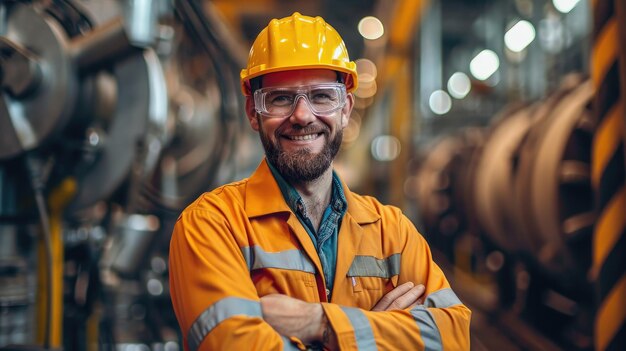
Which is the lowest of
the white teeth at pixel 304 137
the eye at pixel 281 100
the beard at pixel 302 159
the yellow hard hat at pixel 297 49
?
the beard at pixel 302 159

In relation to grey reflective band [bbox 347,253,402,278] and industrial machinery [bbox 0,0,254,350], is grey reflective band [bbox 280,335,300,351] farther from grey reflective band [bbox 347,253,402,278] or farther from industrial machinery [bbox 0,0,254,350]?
industrial machinery [bbox 0,0,254,350]

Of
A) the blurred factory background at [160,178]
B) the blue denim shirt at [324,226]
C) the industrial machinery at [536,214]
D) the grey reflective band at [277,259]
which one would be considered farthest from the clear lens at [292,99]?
the industrial machinery at [536,214]

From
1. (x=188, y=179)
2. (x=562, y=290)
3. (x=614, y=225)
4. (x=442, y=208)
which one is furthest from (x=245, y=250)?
(x=442, y=208)

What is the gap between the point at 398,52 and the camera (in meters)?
8.96

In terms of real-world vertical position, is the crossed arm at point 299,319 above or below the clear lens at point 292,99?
below

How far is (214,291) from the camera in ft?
3.66

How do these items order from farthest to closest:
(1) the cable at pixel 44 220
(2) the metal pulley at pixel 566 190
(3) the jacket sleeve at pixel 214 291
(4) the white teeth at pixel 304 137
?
(2) the metal pulley at pixel 566 190, (1) the cable at pixel 44 220, (4) the white teeth at pixel 304 137, (3) the jacket sleeve at pixel 214 291

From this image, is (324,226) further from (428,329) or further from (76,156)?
(76,156)

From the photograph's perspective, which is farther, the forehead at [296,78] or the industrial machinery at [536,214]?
the industrial machinery at [536,214]

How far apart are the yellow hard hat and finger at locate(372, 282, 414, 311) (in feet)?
1.36

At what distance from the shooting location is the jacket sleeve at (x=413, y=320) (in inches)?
44.2

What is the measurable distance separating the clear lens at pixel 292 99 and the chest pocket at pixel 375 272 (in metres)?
0.29

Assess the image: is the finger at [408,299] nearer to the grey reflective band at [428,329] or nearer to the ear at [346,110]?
the grey reflective band at [428,329]

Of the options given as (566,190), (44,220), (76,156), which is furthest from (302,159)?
(566,190)
